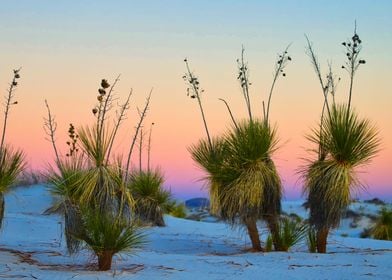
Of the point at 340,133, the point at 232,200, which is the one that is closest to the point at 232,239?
the point at 232,200

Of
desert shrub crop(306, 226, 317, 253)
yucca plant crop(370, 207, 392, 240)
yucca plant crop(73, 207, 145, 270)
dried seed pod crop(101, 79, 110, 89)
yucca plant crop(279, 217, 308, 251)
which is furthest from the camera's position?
yucca plant crop(370, 207, 392, 240)

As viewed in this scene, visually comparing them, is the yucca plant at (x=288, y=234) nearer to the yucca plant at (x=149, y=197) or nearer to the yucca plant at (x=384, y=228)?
the yucca plant at (x=149, y=197)

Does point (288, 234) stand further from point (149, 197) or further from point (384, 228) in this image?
point (384, 228)

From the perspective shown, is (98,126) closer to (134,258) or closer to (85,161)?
(85,161)

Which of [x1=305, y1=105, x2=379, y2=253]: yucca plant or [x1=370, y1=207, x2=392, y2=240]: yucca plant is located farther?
[x1=370, y1=207, x2=392, y2=240]: yucca plant

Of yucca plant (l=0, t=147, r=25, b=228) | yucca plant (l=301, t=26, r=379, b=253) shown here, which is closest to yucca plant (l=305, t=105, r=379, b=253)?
yucca plant (l=301, t=26, r=379, b=253)

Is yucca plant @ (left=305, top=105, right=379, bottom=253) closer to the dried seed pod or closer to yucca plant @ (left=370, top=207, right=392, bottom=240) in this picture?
the dried seed pod

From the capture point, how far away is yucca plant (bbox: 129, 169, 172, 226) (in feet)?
66.2

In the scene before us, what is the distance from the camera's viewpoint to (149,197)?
20438 mm

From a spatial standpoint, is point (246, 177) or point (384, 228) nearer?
point (246, 177)

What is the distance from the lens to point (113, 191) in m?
10.9

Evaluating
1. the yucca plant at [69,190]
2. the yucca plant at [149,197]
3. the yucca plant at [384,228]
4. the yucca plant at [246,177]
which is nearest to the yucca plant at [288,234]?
the yucca plant at [246,177]

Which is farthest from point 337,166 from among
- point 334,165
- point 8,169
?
point 8,169

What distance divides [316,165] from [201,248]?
12.4 feet
